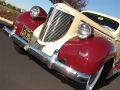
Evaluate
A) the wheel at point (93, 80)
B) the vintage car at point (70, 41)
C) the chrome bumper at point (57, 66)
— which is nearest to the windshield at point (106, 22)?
the vintage car at point (70, 41)

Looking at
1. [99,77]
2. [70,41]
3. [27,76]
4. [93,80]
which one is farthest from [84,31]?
[27,76]

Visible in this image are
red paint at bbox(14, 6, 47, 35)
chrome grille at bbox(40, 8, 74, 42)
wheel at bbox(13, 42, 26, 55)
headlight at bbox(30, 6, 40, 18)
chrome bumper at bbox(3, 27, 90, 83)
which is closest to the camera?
chrome bumper at bbox(3, 27, 90, 83)

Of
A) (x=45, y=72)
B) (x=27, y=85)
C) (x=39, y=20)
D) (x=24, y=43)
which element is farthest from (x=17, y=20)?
(x=27, y=85)

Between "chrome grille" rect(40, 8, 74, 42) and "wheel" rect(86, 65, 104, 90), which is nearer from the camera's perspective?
"wheel" rect(86, 65, 104, 90)

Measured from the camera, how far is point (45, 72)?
706cm

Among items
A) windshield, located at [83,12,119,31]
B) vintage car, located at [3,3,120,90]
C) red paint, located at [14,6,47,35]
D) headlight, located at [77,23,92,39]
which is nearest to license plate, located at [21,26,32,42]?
vintage car, located at [3,3,120,90]

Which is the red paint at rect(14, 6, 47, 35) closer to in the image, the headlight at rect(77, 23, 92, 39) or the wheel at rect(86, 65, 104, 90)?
the headlight at rect(77, 23, 92, 39)

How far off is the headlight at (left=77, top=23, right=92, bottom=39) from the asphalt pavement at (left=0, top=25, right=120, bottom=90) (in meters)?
1.12

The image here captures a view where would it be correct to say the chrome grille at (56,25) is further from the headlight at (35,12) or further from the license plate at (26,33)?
the headlight at (35,12)

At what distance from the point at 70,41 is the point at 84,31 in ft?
1.18

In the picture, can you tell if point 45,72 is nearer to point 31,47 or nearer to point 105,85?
point 31,47

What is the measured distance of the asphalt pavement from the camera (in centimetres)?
597

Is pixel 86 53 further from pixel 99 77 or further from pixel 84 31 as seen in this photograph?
pixel 99 77

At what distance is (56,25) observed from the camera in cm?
702
